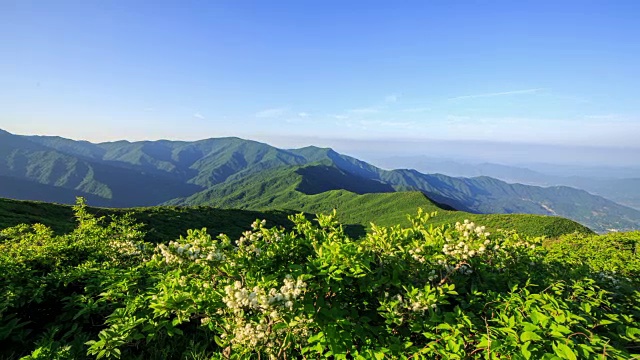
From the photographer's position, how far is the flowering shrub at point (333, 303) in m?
3.83

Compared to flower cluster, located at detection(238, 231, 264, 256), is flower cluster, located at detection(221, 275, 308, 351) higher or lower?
lower

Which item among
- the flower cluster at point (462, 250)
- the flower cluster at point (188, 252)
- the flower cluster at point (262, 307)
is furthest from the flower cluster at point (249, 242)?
the flower cluster at point (462, 250)

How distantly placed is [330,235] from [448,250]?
2036 millimetres

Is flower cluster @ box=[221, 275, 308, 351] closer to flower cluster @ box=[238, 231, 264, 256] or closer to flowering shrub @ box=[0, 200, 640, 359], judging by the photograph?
flowering shrub @ box=[0, 200, 640, 359]

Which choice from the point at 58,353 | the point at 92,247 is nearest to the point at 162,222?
the point at 92,247

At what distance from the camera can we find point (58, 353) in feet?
15.0

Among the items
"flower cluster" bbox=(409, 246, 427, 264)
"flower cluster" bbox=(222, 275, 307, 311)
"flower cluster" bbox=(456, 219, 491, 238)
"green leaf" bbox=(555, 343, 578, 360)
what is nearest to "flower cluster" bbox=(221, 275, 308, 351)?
"flower cluster" bbox=(222, 275, 307, 311)

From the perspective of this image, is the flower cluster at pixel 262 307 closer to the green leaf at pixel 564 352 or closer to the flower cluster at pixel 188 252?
the flower cluster at pixel 188 252

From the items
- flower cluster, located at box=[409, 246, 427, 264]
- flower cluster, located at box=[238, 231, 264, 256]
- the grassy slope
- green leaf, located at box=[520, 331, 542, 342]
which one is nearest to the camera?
green leaf, located at box=[520, 331, 542, 342]

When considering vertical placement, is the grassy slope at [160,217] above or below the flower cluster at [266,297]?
below

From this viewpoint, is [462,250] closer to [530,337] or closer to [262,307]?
[530,337]

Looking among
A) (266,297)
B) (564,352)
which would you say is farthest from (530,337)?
(266,297)

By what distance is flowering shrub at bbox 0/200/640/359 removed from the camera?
151 inches

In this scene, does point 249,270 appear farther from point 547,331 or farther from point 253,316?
point 547,331
